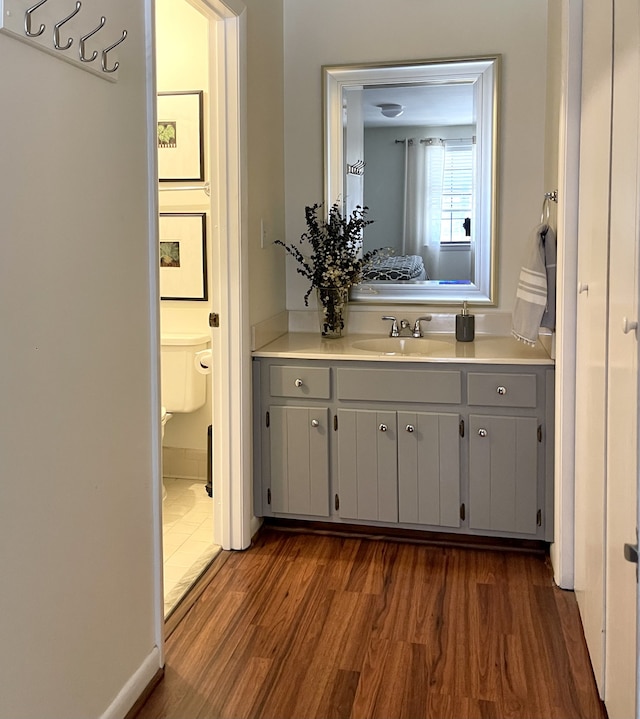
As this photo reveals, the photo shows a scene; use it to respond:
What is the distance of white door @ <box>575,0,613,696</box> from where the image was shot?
1913mm

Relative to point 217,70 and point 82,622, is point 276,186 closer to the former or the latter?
point 217,70

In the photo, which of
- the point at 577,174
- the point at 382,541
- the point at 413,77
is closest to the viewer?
the point at 577,174

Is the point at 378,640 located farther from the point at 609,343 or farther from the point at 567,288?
the point at 567,288

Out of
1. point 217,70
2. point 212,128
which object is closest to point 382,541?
point 212,128

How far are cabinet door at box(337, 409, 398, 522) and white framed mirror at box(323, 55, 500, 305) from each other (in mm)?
735

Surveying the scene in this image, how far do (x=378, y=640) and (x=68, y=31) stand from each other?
1.86 m

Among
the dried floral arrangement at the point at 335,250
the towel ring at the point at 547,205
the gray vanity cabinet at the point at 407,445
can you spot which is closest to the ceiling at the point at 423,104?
the dried floral arrangement at the point at 335,250

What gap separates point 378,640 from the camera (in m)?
2.31

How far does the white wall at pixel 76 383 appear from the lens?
1441mm

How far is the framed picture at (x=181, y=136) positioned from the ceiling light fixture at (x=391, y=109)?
0.84 m

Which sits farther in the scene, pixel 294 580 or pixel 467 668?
pixel 294 580

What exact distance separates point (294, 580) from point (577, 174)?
1.70 meters

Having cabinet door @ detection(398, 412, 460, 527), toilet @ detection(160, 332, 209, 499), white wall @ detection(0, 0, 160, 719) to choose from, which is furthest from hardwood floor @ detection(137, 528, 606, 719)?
toilet @ detection(160, 332, 209, 499)

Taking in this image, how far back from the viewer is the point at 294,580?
2.72 m
